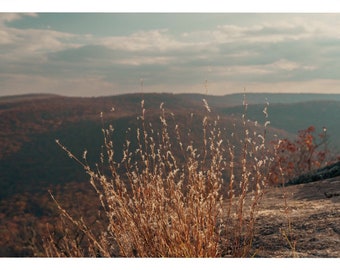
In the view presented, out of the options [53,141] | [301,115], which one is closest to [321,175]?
[53,141]

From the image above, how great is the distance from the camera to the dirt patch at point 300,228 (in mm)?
3035

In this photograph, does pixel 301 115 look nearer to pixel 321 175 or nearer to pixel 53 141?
pixel 53 141

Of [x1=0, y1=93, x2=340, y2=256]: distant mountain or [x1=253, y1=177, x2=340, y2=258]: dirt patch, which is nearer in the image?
[x1=253, y1=177, x2=340, y2=258]: dirt patch

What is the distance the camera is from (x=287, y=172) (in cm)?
902

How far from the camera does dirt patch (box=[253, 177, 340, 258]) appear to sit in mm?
3035

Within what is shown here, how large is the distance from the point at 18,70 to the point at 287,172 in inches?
203

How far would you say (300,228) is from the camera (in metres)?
3.35

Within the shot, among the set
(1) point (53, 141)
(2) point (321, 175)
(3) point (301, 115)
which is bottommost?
(1) point (53, 141)

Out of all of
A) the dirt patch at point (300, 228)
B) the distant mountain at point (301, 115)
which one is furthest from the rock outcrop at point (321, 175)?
the distant mountain at point (301, 115)

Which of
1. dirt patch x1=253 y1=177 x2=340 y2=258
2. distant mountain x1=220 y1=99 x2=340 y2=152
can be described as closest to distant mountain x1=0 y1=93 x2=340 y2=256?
distant mountain x1=220 y1=99 x2=340 y2=152

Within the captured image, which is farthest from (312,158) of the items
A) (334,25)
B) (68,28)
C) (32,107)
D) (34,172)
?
→ (32,107)

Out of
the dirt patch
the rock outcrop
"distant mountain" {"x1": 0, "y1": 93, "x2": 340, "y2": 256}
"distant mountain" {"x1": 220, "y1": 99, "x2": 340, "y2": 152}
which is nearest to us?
the dirt patch

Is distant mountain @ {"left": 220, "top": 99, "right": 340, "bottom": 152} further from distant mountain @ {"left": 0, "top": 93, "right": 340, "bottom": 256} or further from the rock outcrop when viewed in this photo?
the rock outcrop
